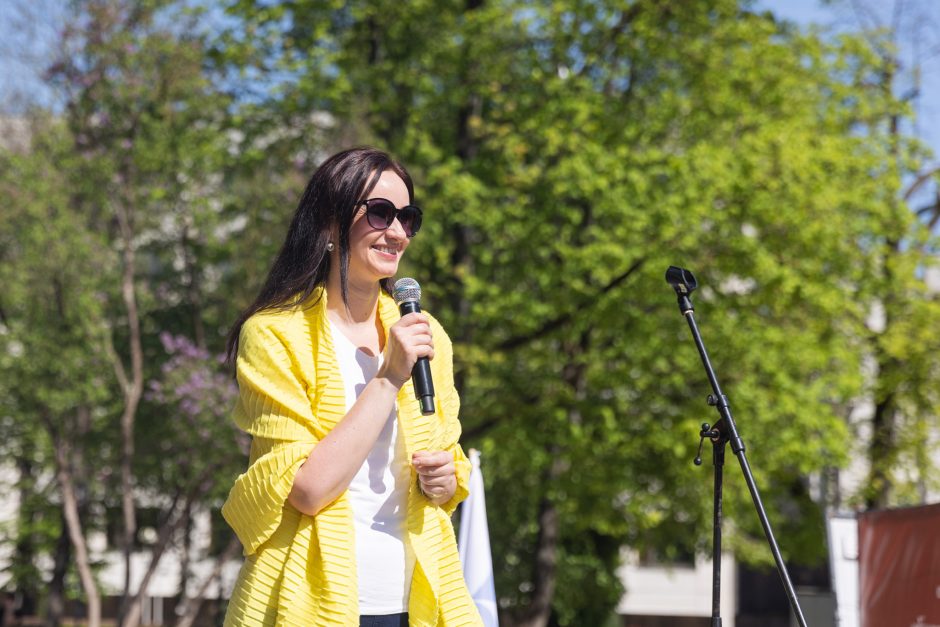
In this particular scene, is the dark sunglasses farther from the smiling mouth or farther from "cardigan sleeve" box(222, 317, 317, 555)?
"cardigan sleeve" box(222, 317, 317, 555)

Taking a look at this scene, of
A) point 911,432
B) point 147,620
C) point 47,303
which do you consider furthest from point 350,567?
point 147,620

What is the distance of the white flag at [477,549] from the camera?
6.94 meters

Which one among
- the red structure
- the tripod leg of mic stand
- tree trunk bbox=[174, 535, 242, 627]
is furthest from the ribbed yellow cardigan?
tree trunk bbox=[174, 535, 242, 627]

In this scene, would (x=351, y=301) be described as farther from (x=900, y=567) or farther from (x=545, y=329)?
(x=545, y=329)

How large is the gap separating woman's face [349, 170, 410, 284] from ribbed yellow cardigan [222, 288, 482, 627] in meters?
0.11

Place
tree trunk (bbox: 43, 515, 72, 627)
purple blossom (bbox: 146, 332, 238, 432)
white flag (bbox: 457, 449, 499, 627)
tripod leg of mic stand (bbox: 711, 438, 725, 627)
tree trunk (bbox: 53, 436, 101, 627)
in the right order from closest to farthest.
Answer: tripod leg of mic stand (bbox: 711, 438, 725, 627) → white flag (bbox: 457, 449, 499, 627) → purple blossom (bbox: 146, 332, 238, 432) → tree trunk (bbox: 53, 436, 101, 627) → tree trunk (bbox: 43, 515, 72, 627)

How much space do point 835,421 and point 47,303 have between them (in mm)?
10660

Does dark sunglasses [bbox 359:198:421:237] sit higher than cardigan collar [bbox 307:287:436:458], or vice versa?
dark sunglasses [bbox 359:198:421:237]

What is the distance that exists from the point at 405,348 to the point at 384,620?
626 millimetres

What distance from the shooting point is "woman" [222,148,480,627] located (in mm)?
2721

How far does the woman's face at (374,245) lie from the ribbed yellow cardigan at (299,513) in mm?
111

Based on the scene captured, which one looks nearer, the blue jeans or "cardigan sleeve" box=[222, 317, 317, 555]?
"cardigan sleeve" box=[222, 317, 317, 555]

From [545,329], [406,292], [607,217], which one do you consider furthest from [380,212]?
[607,217]

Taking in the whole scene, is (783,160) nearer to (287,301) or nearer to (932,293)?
(932,293)
